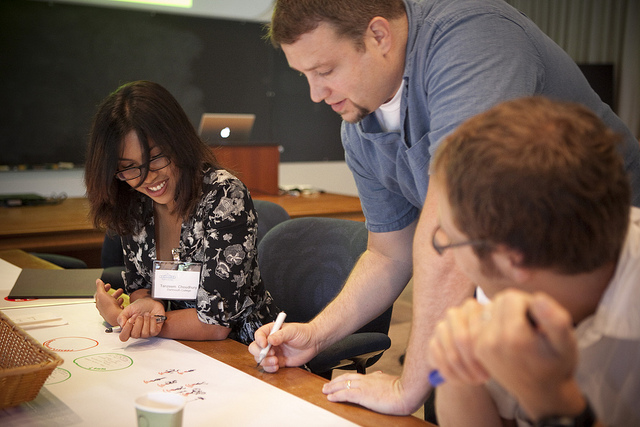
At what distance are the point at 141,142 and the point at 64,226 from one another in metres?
1.77

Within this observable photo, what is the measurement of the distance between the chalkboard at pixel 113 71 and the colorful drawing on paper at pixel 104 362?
4.22m

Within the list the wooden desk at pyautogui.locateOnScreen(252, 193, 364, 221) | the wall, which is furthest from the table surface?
the wall

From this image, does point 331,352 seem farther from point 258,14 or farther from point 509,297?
point 258,14

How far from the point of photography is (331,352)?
1.63 meters

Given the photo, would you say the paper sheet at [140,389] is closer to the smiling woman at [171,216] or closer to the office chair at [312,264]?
the smiling woman at [171,216]

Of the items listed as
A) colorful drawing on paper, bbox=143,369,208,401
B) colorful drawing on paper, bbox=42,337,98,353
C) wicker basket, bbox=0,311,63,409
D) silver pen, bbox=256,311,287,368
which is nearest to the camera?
wicker basket, bbox=0,311,63,409

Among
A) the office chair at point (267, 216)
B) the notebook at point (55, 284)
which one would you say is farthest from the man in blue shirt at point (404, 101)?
the office chair at point (267, 216)

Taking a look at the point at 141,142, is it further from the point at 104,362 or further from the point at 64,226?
the point at 64,226

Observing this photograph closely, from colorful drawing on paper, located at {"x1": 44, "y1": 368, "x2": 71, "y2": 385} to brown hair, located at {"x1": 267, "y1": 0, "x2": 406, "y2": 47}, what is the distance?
0.81 metres

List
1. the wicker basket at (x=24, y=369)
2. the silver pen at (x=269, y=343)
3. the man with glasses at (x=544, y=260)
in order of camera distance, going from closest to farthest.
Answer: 1. the man with glasses at (x=544, y=260)
2. the wicker basket at (x=24, y=369)
3. the silver pen at (x=269, y=343)

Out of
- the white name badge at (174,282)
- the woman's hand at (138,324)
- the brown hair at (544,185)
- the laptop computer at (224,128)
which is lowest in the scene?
the woman's hand at (138,324)

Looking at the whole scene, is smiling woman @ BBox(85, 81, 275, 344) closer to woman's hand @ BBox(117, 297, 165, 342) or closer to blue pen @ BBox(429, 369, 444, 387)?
woman's hand @ BBox(117, 297, 165, 342)

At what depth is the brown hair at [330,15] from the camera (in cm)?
120

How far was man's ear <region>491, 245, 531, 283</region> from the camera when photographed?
692 mm
